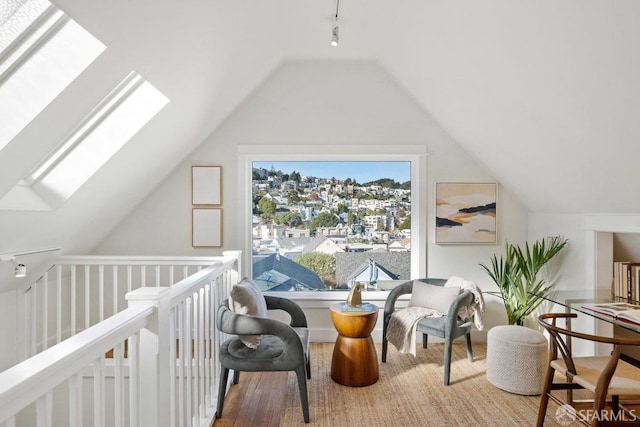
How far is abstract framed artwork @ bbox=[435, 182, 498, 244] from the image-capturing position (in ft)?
12.6

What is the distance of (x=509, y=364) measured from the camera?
2.76m

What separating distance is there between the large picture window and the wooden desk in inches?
44.6

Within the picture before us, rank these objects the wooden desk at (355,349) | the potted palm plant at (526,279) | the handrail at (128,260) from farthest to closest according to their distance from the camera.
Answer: the potted palm plant at (526,279) → the handrail at (128,260) → the wooden desk at (355,349)

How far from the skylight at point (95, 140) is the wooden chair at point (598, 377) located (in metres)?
2.93

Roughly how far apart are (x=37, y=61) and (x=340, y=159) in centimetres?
262

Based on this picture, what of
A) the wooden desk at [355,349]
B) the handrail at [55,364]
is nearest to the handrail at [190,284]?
the handrail at [55,364]

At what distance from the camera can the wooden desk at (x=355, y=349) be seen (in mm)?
2816

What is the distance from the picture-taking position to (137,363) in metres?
1.50

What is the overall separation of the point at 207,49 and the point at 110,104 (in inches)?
30.9

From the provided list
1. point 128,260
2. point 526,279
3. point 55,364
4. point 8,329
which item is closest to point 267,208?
point 128,260

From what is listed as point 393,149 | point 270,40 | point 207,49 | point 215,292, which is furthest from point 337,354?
point 270,40

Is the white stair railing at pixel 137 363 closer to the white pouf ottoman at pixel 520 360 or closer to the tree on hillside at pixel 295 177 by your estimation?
the tree on hillside at pixel 295 177

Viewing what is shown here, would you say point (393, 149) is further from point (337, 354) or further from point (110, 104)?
point (110, 104)

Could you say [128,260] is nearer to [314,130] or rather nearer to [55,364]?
[314,130]
